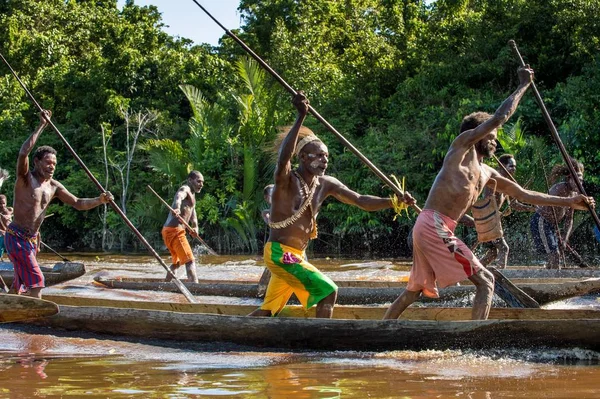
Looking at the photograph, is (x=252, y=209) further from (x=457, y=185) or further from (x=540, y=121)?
(x=457, y=185)

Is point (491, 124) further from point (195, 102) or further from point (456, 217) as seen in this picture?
point (195, 102)

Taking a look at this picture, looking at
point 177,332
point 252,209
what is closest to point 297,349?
point 177,332

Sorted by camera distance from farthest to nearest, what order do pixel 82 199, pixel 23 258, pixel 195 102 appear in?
pixel 195 102
pixel 82 199
pixel 23 258

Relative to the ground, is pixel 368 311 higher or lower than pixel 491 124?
lower

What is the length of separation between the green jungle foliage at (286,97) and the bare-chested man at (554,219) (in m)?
3.57

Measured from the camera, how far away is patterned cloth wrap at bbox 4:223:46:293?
24.3ft

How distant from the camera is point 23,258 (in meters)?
7.45

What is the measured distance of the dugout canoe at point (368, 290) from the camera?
786cm

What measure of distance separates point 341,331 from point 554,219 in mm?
5937

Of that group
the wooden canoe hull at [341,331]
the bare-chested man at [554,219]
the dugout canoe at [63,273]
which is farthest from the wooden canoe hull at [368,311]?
the bare-chested man at [554,219]

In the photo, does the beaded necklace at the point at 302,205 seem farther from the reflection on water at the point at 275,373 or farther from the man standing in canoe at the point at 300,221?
the reflection on water at the point at 275,373

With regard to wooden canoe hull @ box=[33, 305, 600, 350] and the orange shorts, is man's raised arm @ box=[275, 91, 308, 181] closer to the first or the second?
wooden canoe hull @ box=[33, 305, 600, 350]

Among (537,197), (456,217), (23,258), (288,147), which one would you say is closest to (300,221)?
(288,147)

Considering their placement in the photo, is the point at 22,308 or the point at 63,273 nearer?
the point at 22,308
